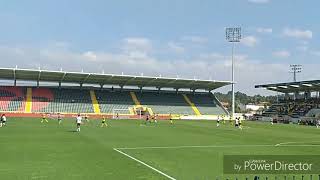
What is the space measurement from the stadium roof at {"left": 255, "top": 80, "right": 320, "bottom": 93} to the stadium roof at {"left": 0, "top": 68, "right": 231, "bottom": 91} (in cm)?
974

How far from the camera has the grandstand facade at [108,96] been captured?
84.9 meters

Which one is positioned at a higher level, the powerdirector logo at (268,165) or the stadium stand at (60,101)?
the stadium stand at (60,101)

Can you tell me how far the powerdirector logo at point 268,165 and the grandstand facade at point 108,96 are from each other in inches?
2663

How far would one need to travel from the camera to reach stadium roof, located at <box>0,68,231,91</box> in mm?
84125

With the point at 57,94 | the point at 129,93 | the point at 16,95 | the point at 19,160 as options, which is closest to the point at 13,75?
the point at 16,95

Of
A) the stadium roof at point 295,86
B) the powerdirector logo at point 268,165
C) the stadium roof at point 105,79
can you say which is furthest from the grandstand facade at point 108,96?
the powerdirector logo at point 268,165

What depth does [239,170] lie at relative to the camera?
51.6 ft

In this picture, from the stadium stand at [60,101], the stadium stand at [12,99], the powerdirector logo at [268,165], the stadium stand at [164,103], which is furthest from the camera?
the stadium stand at [164,103]

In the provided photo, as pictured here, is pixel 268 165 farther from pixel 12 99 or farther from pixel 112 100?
pixel 112 100

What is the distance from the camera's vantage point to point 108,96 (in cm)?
9481

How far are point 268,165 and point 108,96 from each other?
78756 millimetres

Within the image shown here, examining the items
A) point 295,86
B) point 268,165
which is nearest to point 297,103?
point 295,86

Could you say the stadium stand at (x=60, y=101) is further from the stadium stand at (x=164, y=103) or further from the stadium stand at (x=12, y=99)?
the stadium stand at (x=164, y=103)

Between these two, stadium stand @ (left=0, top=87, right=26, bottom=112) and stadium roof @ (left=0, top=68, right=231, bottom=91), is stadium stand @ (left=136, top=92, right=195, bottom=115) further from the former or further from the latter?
stadium stand @ (left=0, top=87, right=26, bottom=112)
